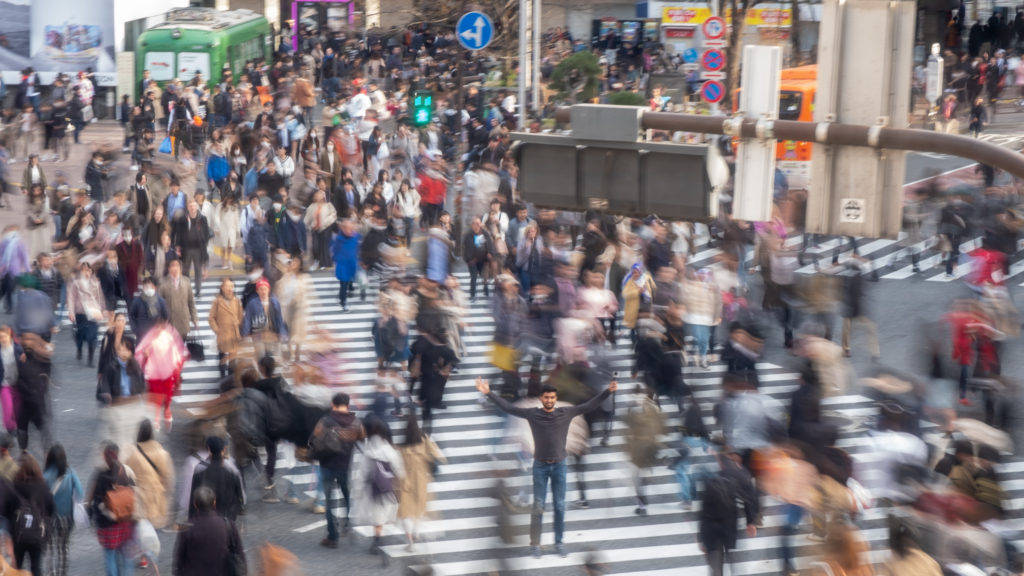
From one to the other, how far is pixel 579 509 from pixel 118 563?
14.8 ft

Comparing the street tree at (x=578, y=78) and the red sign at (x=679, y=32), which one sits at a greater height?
the red sign at (x=679, y=32)

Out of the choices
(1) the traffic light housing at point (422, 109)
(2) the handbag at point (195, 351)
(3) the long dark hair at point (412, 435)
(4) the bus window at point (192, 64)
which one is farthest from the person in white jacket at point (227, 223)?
(4) the bus window at point (192, 64)

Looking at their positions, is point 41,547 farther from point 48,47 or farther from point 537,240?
point 48,47

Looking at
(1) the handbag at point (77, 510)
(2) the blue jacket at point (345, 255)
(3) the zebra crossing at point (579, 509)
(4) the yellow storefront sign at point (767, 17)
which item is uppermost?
(4) the yellow storefront sign at point (767, 17)

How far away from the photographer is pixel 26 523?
11625 mm

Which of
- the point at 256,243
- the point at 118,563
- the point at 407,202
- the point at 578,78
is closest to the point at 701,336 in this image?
the point at 256,243

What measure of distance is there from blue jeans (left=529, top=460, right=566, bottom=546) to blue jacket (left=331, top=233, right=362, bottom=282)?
29.4ft

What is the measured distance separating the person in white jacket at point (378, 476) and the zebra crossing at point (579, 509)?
1.64 ft

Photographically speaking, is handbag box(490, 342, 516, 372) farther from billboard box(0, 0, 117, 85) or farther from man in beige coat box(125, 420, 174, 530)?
billboard box(0, 0, 117, 85)

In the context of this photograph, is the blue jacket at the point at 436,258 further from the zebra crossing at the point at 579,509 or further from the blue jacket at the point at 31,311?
the blue jacket at the point at 31,311

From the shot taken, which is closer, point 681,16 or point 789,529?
point 789,529

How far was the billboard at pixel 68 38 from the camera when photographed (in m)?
40.9

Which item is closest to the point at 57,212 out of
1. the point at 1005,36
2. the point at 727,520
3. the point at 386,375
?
the point at 386,375

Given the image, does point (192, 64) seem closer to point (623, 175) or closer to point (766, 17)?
point (766, 17)
